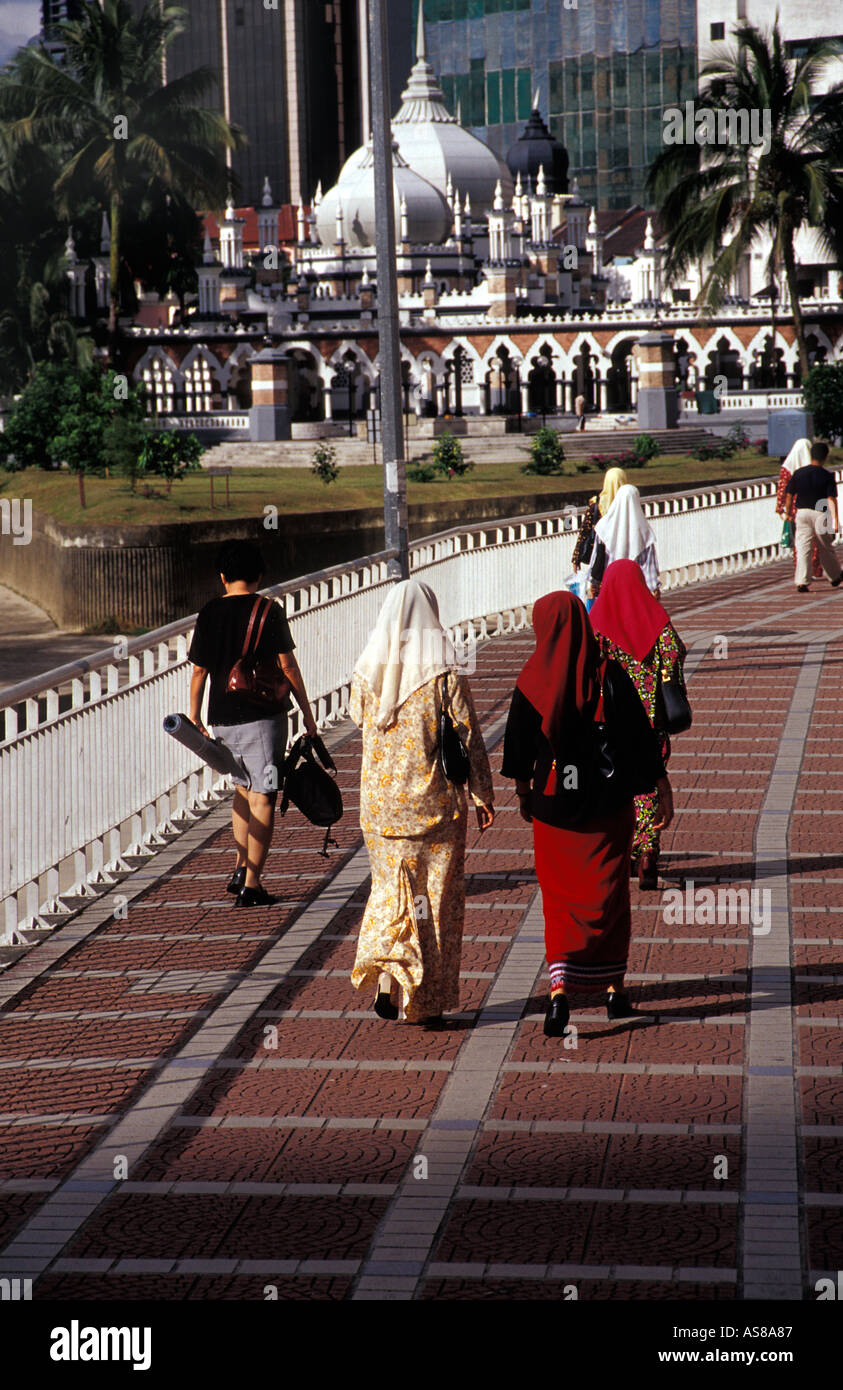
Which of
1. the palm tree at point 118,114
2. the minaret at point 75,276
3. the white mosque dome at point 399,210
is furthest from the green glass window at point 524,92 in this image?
the palm tree at point 118,114

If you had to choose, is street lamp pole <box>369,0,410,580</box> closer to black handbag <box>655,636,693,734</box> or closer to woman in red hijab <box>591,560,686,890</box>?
woman in red hijab <box>591,560,686,890</box>

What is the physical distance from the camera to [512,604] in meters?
18.2

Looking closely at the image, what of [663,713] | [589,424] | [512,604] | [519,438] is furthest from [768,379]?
[663,713]

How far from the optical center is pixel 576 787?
21.8ft

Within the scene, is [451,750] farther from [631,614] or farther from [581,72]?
[581,72]

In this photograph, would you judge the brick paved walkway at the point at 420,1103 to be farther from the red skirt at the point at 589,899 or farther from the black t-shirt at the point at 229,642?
the black t-shirt at the point at 229,642

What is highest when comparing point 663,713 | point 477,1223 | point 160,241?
point 160,241

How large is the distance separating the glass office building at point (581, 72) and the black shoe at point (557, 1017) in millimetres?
84781

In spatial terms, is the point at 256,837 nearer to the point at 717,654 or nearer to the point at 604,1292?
the point at 604,1292

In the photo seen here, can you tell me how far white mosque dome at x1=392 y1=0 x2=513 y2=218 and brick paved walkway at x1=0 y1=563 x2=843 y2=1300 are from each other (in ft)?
244

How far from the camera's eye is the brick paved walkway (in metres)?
4.89

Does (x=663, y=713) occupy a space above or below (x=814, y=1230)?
above

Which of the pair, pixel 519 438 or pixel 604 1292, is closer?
pixel 604 1292

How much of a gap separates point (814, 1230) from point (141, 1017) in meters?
2.86
